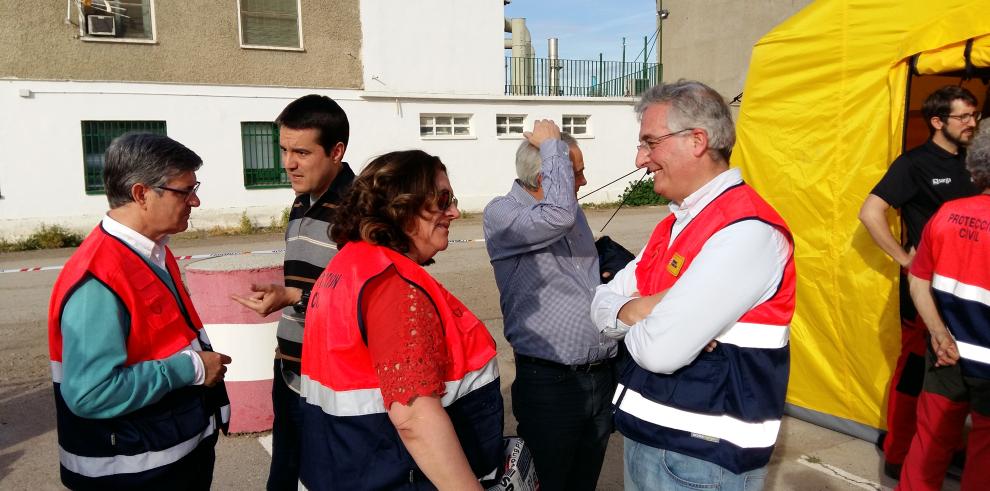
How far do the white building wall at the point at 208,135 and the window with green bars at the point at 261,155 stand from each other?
0.22 metres

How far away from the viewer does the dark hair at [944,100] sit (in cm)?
381

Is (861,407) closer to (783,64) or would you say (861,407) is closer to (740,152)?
(740,152)

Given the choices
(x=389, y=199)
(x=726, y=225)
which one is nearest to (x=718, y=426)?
(x=726, y=225)

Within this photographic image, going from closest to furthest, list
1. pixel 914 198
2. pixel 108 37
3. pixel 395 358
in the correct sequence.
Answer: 1. pixel 395 358
2. pixel 914 198
3. pixel 108 37

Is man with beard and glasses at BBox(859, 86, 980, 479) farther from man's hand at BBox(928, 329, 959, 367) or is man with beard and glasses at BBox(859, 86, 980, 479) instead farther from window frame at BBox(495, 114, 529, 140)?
window frame at BBox(495, 114, 529, 140)

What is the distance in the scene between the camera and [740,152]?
197 inches

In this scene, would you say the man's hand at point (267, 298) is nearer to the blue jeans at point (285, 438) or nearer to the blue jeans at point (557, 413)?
the blue jeans at point (285, 438)

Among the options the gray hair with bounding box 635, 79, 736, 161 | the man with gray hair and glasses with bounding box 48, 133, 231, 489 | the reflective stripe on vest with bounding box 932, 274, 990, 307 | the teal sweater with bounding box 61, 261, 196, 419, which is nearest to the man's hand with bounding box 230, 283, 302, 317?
the man with gray hair and glasses with bounding box 48, 133, 231, 489

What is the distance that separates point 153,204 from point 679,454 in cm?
189

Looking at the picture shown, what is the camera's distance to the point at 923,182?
384 cm

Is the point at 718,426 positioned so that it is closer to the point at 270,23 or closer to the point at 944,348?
the point at 944,348

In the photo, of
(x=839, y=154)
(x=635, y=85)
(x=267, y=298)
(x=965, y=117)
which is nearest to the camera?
(x=267, y=298)

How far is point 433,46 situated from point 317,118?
16439mm

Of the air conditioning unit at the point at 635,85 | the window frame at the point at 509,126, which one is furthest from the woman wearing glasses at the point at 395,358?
the air conditioning unit at the point at 635,85
